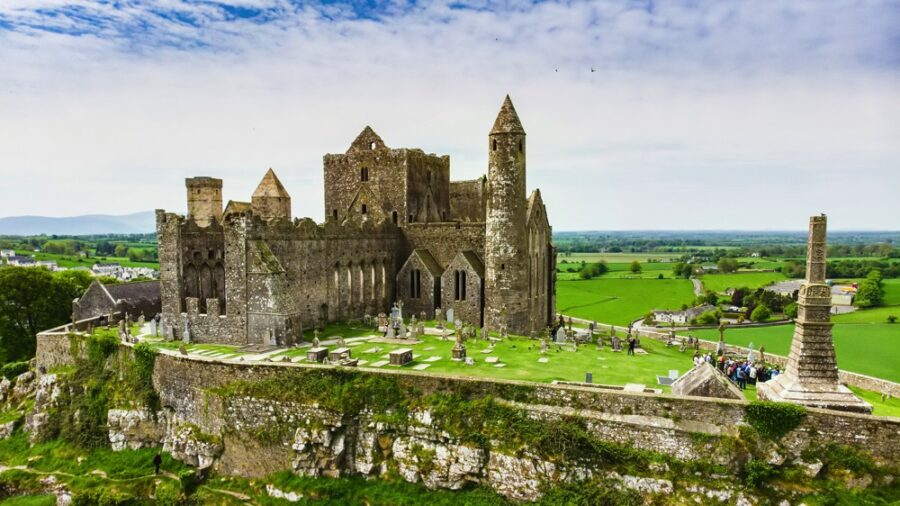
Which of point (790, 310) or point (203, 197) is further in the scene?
point (790, 310)

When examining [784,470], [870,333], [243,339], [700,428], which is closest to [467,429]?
[700,428]

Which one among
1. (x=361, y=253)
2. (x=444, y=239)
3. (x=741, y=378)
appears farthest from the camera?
(x=444, y=239)

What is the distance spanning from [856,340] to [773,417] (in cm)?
2934

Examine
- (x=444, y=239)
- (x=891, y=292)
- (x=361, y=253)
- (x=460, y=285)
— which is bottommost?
(x=891, y=292)

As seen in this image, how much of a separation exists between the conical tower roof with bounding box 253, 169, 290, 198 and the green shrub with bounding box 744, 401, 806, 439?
28466mm

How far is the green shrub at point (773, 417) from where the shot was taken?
649 inches

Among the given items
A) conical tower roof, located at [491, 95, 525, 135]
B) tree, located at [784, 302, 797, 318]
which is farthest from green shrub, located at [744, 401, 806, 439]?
tree, located at [784, 302, 797, 318]

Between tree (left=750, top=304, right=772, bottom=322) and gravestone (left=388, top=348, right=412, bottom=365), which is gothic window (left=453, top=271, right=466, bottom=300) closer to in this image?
gravestone (left=388, top=348, right=412, bottom=365)

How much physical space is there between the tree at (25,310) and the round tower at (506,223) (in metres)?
29.9

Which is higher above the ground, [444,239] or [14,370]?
[444,239]

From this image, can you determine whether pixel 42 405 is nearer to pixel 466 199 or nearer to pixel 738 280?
pixel 466 199

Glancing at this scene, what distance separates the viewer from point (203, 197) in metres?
34.5

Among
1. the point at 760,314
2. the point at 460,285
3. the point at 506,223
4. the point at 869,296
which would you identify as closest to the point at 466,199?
the point at 460,285

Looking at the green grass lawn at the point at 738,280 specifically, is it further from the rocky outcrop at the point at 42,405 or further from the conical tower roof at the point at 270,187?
the rocky outcrop at the point at 42,405
